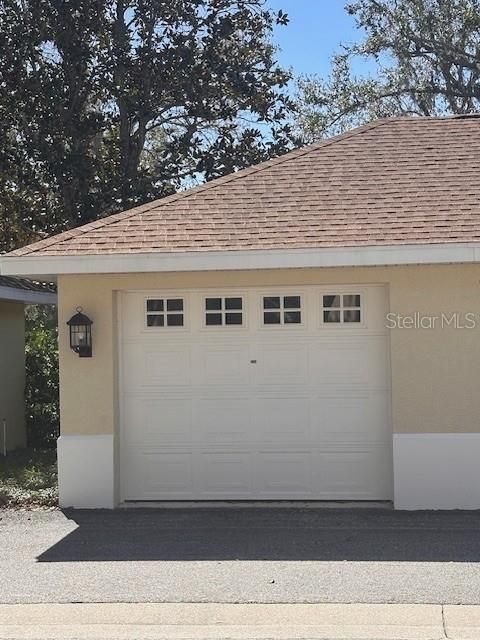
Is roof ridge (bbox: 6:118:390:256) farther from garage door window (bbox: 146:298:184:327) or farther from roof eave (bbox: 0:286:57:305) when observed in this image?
roof eave (bbox: 0:286:57:305)

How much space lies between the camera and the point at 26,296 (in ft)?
47.8

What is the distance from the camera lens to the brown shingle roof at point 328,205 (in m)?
9.39

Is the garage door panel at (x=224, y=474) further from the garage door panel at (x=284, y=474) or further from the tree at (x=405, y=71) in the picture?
the tree at (x=405, y=71)

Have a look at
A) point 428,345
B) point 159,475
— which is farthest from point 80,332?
point 428,345

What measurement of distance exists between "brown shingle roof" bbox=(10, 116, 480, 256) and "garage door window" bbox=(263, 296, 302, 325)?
788 millimetres

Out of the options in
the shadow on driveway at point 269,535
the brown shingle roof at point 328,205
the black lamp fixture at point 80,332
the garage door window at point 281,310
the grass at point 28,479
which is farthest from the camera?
the grass at point 28,479

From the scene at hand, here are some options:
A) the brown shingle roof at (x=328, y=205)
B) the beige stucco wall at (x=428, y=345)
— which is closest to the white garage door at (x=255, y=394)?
the beige stucco wall at (x=428, y=345)

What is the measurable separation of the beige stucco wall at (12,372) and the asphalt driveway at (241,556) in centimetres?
555

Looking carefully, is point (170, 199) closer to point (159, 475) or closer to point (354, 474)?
point (159, 475)

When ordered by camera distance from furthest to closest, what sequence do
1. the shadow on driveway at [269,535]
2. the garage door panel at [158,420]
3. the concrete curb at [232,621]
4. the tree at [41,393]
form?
the tree at [41,393] → the garage door panel at [158,420] → the shadow on driveway at [269,535] → the concrete curb at [232,621]

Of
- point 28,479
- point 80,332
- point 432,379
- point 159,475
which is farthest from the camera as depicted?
point 28,479

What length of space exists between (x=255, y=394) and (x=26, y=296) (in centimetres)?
592

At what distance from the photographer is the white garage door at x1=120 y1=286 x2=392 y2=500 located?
9859 millimetres

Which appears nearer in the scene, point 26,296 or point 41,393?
point 26,296
